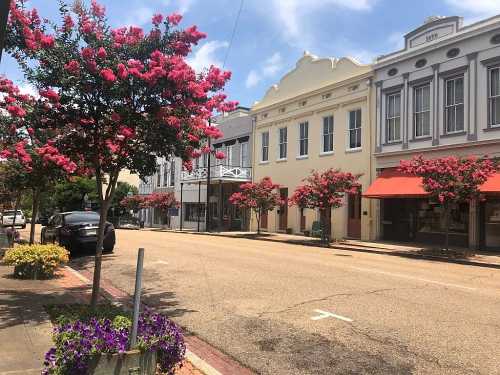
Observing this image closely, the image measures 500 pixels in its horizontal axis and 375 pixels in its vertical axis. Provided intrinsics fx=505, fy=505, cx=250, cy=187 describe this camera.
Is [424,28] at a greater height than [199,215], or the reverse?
[424,28]

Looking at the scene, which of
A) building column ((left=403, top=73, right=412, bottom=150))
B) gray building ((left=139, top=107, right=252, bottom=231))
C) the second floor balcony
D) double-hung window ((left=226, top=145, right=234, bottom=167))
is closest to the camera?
building column ((left=403, top=73, right=412, bottom=150))

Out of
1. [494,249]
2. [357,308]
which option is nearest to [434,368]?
[357,308]

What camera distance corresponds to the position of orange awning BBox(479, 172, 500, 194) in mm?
18203

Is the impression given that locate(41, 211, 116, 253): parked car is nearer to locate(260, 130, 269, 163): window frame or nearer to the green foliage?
the green foliage

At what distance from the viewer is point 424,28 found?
2334cm

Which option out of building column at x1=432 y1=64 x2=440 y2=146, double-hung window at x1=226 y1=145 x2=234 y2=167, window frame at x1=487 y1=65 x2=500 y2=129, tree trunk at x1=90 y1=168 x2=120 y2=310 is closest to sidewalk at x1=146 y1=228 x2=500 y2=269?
building column at x1=432 y1=64 x2=440 y2=146

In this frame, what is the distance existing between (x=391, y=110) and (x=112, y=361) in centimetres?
2318

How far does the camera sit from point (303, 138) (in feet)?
103

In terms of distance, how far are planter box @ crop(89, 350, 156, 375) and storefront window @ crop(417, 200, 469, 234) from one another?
18734 mm

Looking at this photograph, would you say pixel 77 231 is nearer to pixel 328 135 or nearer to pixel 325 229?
pixel 325 229

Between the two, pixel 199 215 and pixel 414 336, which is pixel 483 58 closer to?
pixel 414 336

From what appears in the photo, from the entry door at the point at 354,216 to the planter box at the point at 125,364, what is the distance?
23.0 metres

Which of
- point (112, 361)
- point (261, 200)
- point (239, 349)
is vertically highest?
point (261, 200)

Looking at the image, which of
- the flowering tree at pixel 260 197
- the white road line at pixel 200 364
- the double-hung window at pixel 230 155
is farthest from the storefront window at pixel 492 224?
the double-hung window at pixel 230 155
